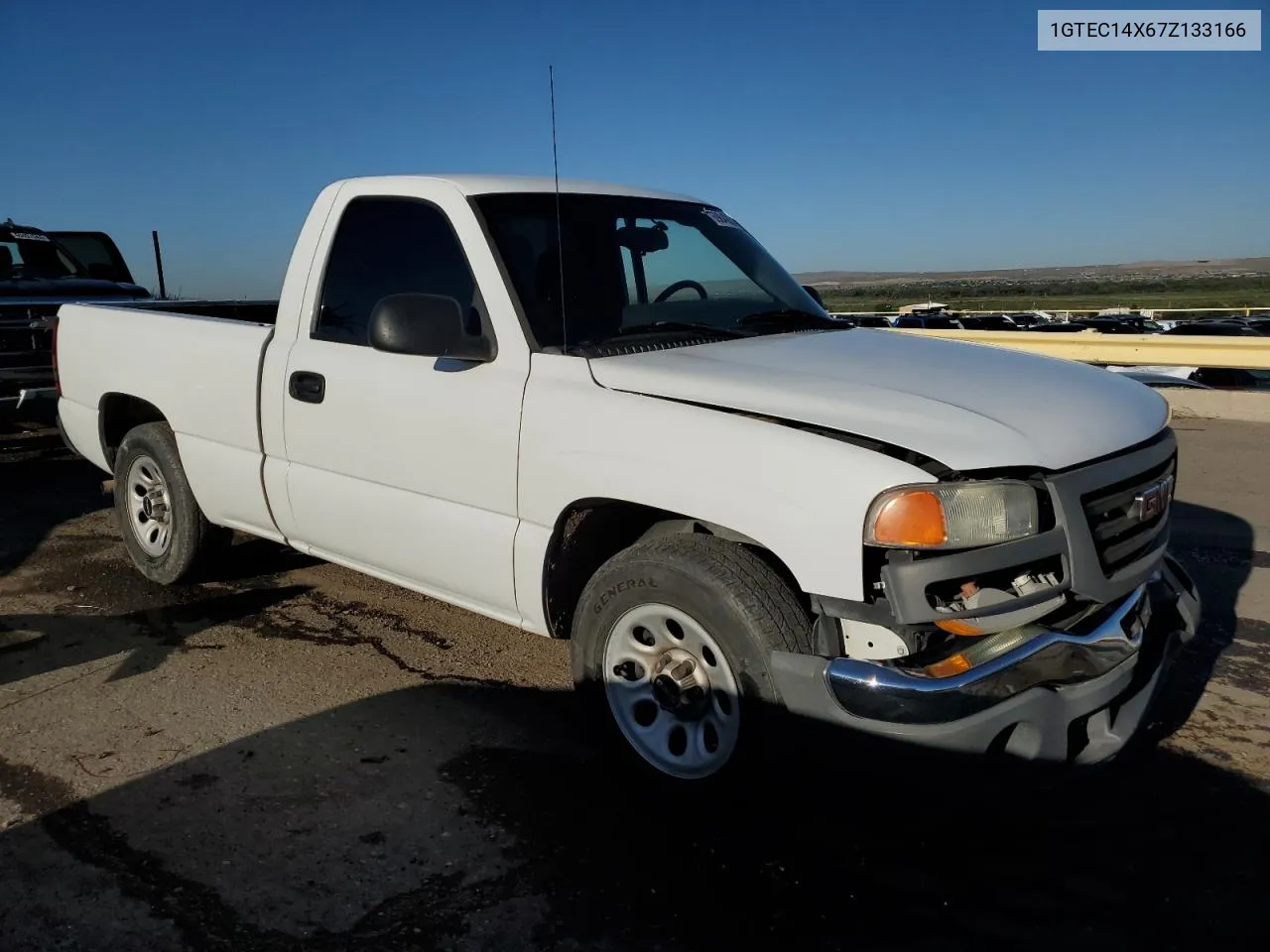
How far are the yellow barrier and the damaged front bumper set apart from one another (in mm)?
8153

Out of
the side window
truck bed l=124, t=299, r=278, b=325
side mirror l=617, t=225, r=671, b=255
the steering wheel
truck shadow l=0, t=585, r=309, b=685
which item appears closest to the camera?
the side window

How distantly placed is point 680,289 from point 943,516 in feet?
6.14

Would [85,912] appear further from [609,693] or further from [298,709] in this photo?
[609,693]

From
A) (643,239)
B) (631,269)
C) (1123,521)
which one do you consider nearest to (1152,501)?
(1123,521)

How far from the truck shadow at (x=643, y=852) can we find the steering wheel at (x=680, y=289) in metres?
1.69

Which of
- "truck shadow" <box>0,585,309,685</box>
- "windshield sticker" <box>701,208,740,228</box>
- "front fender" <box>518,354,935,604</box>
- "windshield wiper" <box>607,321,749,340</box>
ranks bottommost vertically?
"truck shadow" <box>0,585,309,685</box>

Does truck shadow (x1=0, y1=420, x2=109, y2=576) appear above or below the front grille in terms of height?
below

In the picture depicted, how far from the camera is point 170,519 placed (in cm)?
529

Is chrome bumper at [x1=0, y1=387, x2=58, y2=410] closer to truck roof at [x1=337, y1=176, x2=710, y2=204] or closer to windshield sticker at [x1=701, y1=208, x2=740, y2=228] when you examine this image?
truck roof at [x1=337, y1=176, x2=710, y2=204]

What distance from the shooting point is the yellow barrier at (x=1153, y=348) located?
10.8m

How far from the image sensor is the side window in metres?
3.89

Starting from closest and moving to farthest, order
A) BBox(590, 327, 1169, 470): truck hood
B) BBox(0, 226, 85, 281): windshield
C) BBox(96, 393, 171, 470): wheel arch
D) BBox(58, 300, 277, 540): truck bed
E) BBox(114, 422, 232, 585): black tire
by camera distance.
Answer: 1. BBox(590, 327, 1169, 470): truck hood
2. BBox(58, 300, 277, 540): truck bed
3. BBox(114, 422, 232, 585): black tire
4. BBox(96, 393, 171, 470): wheel arch
5. BBox(0, 226, 85, 281): windshield

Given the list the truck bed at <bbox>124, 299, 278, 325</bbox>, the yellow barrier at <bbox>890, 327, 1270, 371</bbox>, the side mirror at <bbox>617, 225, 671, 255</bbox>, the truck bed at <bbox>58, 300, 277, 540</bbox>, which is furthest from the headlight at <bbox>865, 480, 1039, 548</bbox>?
the yellow barrier at <bbox>890, 327, 1270, 371</bbox>

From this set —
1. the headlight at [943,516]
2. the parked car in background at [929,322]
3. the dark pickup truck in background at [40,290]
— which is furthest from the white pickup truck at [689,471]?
the parked car in background at [929,322]
